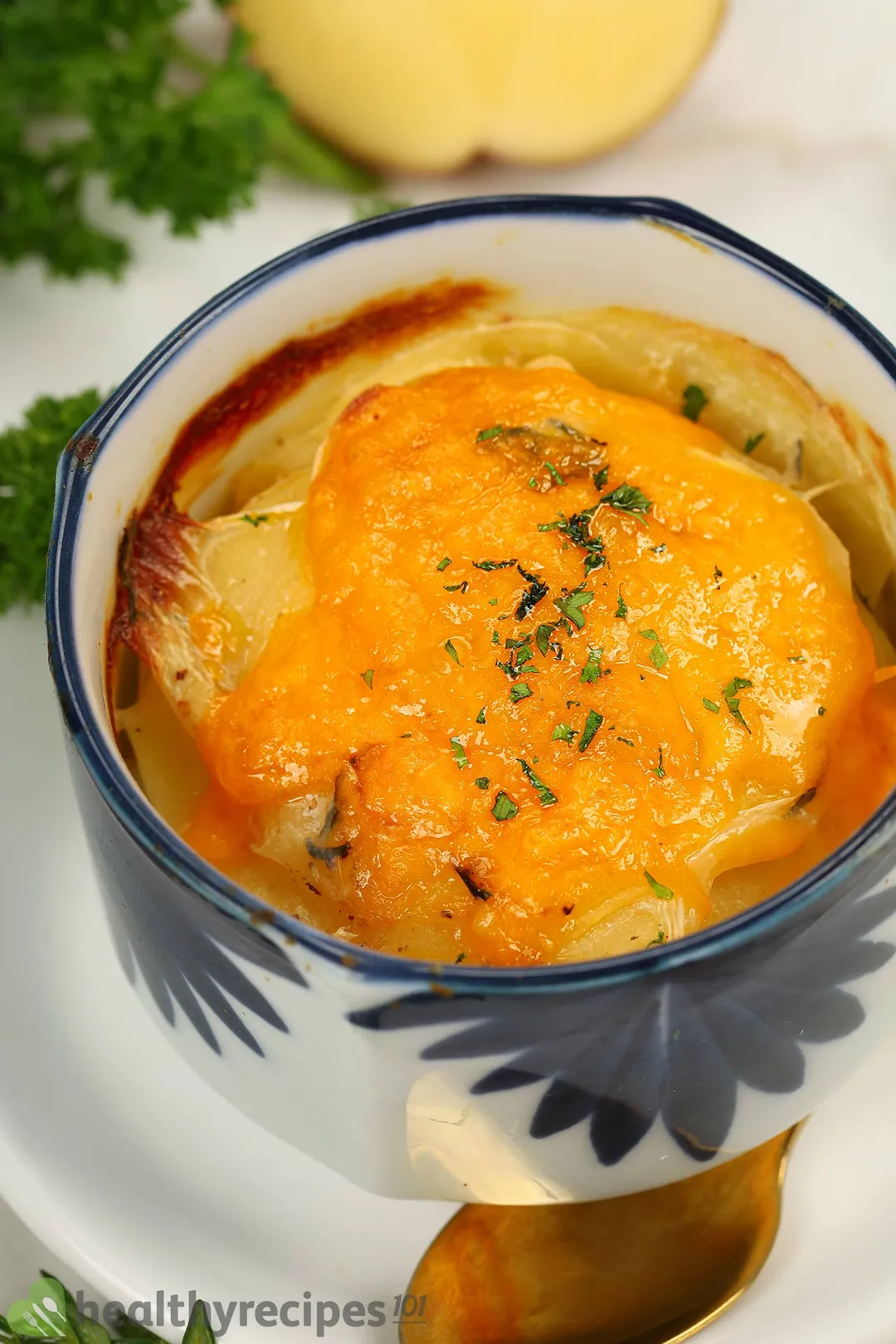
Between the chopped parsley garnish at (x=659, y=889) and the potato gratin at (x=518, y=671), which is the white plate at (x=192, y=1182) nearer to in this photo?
the potato gratin at (x=518, y=671)

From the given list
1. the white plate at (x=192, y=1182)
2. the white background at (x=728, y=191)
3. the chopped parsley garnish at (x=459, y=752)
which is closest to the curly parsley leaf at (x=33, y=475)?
the white background at (x=728, y=191)

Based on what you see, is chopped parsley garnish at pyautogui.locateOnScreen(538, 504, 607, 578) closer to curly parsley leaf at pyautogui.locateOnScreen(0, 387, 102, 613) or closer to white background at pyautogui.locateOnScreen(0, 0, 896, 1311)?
→ curly parsley leaf at pyautogui.locateOnScreen(0, 387, 102, 613)

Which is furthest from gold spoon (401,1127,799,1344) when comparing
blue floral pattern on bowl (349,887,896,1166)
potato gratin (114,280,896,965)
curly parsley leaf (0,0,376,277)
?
curly parsley leaf (0,0,376,277)

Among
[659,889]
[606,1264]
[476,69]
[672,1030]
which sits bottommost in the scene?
[606,1264]

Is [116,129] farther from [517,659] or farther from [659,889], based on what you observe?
[659,889]

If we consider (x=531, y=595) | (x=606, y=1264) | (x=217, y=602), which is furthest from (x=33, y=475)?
(x=606, y=1264)

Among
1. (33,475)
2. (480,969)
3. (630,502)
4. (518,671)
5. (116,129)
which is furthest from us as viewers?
(116,129)
